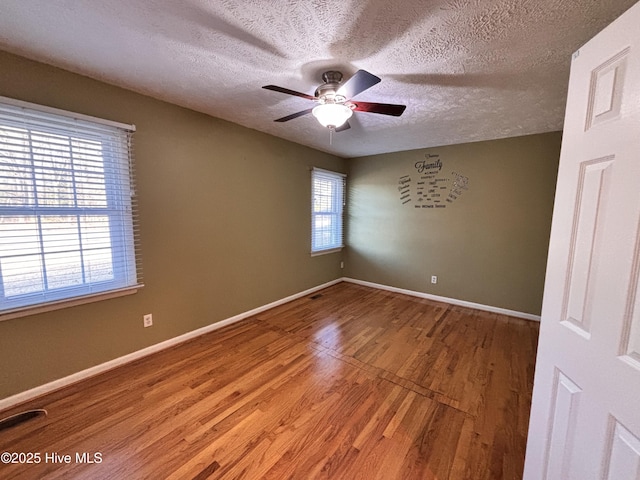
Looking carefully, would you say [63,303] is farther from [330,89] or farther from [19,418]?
[330,89]

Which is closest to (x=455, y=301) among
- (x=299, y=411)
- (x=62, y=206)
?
(x=299, y=411)

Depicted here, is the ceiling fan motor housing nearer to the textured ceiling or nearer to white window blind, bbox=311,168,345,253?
the textured ceiling

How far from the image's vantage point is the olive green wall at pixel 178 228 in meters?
1.82

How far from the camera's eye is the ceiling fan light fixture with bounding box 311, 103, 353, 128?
1735mm

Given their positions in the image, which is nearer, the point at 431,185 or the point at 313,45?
the point at 313,45

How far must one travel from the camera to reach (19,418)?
165cm

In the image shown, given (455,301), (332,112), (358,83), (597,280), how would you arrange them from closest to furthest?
(597,280) < (358,83) < (332,112) < (455,301)

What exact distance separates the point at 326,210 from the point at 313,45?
2.97 metres

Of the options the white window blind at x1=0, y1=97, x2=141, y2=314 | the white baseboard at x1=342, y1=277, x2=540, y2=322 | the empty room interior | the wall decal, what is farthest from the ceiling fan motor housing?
the white baseboard at x1=342, y1=277, x2=540, y2=322

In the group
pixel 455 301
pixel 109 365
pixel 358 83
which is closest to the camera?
pixel 358 83

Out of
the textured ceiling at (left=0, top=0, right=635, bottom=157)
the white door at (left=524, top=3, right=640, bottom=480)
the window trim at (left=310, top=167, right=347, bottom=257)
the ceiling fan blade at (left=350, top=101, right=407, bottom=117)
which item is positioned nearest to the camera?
the white door at (left=524, top=3, right=640, bottom=480)

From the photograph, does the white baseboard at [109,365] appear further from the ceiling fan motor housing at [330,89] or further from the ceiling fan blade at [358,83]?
the ceiling fan blade at [358,83]

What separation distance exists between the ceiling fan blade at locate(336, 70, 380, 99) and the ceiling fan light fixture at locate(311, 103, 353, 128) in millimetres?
79

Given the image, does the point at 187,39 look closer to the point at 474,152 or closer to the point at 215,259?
the point at 215,259
